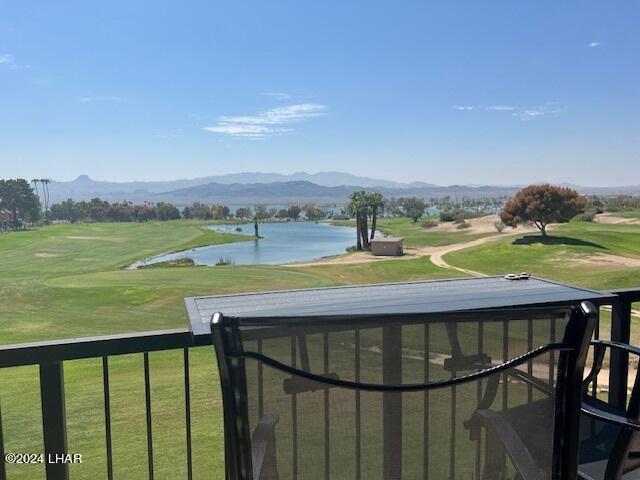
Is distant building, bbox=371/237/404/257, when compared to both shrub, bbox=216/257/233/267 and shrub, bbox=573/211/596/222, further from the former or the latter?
shrub, bbox=573/211/596/222

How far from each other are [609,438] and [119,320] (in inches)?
811

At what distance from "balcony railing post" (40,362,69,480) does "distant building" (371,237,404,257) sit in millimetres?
36038

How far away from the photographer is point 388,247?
38.2 metres

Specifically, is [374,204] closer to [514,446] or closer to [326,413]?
[514,446]

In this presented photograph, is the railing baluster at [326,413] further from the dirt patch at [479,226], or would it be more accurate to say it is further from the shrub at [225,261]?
the dirt patch at [479,226]

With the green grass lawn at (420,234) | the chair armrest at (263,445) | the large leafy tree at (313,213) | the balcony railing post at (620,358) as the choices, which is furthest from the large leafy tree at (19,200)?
the chair armrest at (263,445)

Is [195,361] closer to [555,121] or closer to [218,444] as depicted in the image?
[218,444]

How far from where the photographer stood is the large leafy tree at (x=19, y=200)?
57.8 meters

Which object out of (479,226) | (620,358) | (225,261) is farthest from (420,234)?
(620,358)

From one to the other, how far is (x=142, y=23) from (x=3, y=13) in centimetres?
1281

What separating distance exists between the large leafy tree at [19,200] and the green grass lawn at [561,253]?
52.7 m

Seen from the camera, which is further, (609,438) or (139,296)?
(139,296)

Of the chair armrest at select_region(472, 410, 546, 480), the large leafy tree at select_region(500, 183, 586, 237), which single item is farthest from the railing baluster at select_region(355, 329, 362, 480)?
the large leafy tree at select_region(500, 183, 586, 237)

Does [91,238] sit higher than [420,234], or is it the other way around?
[420,234]
